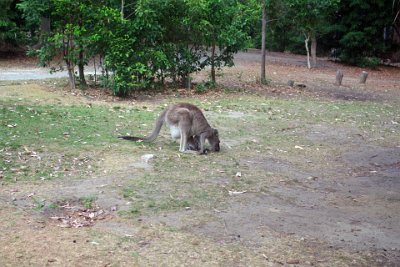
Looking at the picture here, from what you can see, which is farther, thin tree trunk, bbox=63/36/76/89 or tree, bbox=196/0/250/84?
tree, bbox=196/0/250/84

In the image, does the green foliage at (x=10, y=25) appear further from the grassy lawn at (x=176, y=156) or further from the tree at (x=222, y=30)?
the tree at (x=222, y=30)

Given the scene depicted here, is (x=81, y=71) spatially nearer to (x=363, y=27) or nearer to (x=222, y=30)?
(x=222, y=30)

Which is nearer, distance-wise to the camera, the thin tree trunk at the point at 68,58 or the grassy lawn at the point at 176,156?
the grassy lawn at the point at 176,156

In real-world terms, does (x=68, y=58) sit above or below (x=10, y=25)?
below

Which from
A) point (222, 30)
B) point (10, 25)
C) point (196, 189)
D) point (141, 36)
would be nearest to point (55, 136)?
point (196, 189)

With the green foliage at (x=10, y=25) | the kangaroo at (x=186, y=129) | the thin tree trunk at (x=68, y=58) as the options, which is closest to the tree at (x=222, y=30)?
the thin tree trunk at (x=68, y=58)

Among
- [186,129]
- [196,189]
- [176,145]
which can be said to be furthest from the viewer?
→ [176,145]

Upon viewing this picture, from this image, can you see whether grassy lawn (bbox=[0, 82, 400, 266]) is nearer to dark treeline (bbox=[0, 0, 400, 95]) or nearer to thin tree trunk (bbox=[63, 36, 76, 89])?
dark treeline (bbox=[0, 0, 400, 95])

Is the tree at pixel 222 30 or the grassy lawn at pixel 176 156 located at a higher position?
the tree at pixel 222 30

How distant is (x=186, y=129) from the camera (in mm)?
9281

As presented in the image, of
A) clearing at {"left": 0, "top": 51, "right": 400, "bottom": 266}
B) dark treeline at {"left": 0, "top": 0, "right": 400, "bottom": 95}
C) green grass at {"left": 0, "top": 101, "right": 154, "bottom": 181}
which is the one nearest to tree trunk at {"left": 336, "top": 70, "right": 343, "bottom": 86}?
dark treeline at {"left": 0, "top": 0, "right": 400, "bottom": 95}

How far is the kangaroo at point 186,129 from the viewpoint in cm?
926

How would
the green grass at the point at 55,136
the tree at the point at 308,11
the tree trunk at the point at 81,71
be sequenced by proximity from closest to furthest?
the green grass at the point at 55,136 → the tree trunk at the point at 81,71 → the tree at the point at 308,11

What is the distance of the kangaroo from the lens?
926 cm
